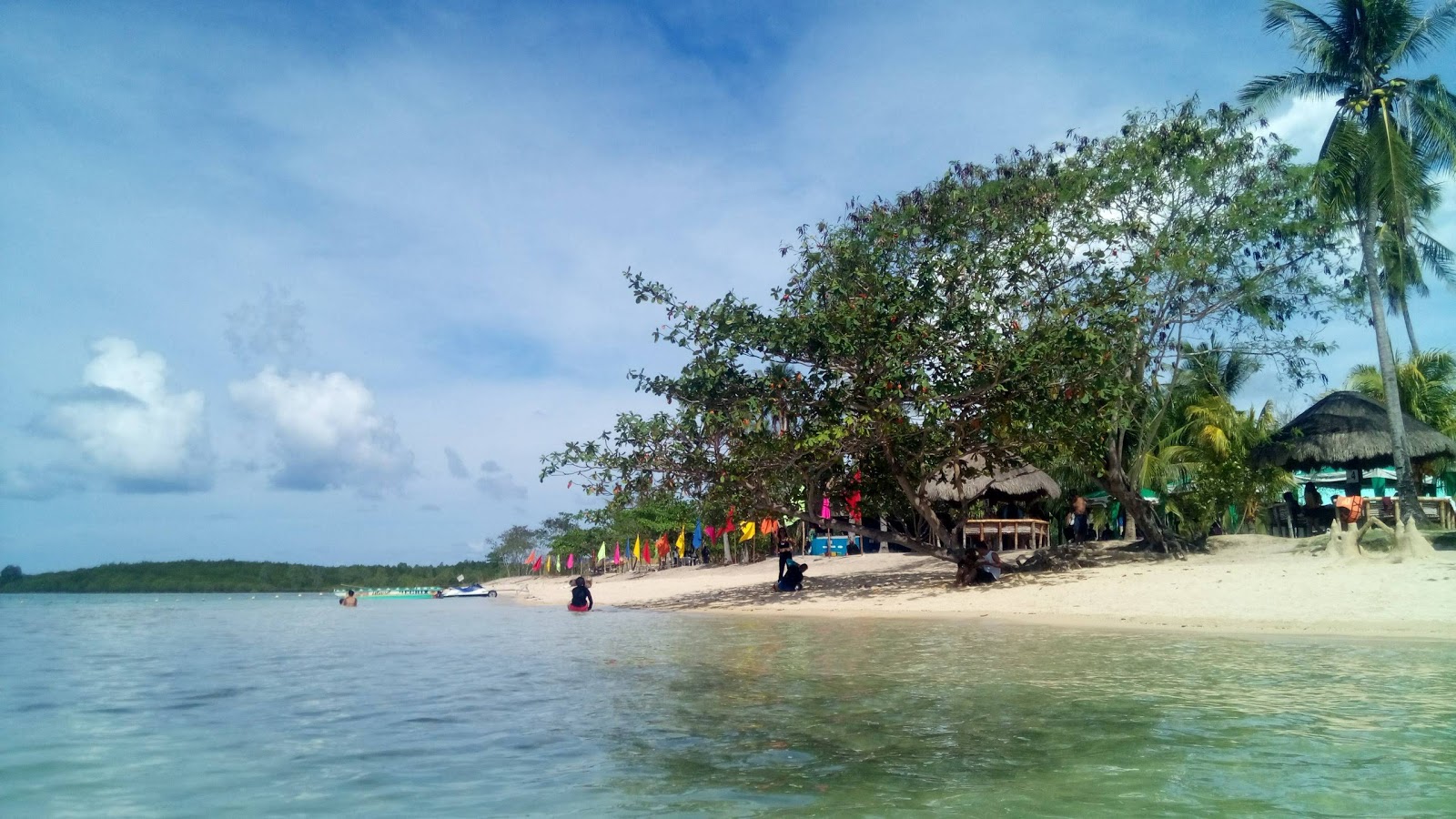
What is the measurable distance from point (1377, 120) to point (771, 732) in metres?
17.0

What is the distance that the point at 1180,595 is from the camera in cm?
1388

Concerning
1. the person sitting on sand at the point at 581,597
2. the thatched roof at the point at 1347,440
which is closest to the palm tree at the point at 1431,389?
the thatched roof at the point at 1347,440

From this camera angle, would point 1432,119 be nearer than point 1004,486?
Yes

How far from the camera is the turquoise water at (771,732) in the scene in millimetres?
4422

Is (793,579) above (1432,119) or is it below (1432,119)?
below

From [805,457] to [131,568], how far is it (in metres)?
77.6

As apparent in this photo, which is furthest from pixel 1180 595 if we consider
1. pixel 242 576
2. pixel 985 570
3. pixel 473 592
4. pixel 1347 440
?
pixel 242 576

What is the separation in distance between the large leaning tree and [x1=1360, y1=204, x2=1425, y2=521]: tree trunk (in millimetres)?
841

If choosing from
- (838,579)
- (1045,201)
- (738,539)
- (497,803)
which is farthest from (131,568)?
(497,803)

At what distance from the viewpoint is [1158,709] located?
6383mm

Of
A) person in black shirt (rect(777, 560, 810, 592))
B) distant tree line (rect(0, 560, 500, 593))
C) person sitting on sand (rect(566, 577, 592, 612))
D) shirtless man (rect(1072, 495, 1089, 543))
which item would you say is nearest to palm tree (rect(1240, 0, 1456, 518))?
shirtless man (rect(1072, 495, 1089, 543))

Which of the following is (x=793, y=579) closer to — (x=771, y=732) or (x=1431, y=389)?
(x=771, y=732)

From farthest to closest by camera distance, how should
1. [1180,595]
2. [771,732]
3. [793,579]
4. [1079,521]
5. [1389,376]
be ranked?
[1079,521] → [793,579] → [1389,376] → [1180,595] → [771,732]

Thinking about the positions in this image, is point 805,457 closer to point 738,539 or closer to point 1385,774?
point 1385,774
